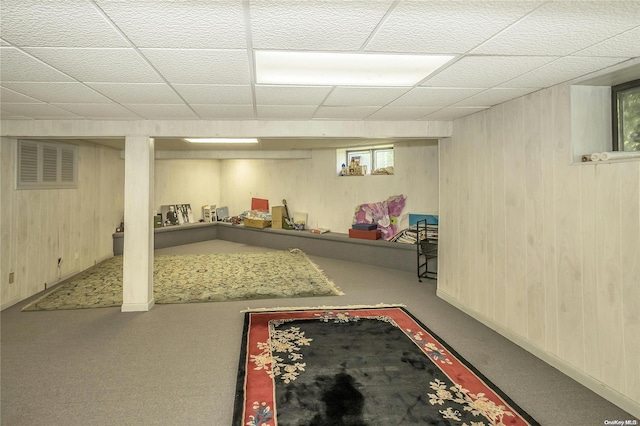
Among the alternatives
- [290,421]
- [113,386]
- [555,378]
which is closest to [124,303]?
[113,386]

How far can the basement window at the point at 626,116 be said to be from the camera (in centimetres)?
246

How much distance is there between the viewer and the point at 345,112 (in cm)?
366

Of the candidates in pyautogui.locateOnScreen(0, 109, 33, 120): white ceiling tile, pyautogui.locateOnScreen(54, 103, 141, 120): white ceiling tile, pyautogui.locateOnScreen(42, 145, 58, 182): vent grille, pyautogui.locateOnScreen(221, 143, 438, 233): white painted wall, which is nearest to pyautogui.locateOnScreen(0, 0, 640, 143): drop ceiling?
pyautogui.locateOnScreen(54, 103, 141, 120): white ceiling tile

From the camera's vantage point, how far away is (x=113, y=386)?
2434 mm

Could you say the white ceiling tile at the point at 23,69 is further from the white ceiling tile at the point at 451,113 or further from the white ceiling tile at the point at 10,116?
the white ceiling tile at the point at 451,113

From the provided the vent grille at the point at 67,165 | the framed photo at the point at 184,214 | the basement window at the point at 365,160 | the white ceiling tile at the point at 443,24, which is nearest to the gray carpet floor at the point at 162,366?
the vent grille at the point at 67,165

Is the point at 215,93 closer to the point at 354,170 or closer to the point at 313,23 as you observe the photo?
the point at 313,23

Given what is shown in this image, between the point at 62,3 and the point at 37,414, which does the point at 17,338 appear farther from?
the point at 62,3

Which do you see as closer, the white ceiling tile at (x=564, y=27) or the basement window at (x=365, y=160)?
the white ceiling tile at (x=564, y=27)

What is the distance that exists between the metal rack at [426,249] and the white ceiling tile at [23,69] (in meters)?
4.53

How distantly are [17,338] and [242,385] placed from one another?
248 cm

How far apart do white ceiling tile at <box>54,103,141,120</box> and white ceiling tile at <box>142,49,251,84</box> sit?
4.10 ft

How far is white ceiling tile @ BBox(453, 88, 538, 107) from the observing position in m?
2.84

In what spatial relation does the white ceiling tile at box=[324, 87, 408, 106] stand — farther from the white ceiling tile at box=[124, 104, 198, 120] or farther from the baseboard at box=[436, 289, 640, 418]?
the baseboard at box=[436, 289, 640, 418]
